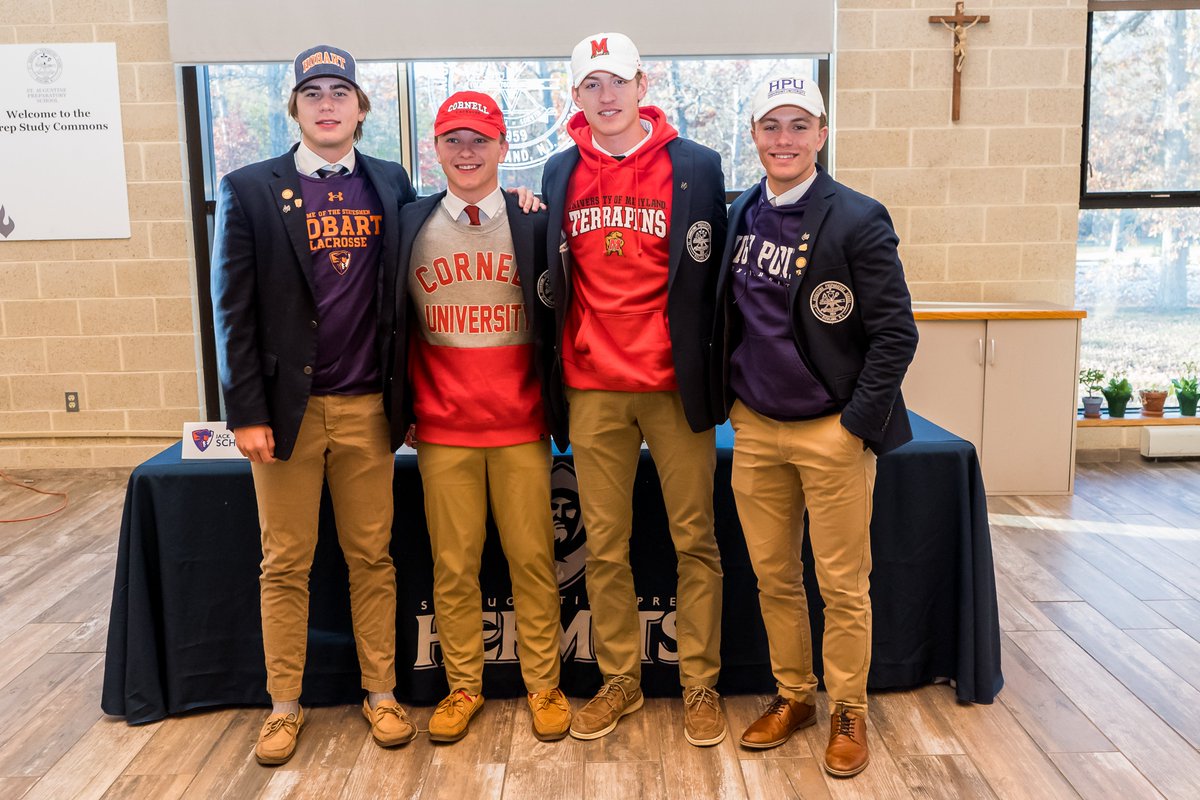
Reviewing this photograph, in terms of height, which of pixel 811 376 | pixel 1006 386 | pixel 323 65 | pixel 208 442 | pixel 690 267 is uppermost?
pixel 323 65

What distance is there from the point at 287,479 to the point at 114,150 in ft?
11.1

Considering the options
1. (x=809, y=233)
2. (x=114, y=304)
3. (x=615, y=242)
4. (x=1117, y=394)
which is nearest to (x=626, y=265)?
(x=615, y=242)

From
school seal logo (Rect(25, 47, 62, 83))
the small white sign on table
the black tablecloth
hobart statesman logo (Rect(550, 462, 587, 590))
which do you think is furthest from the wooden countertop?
school seal logo (Rect(25, 47, 62, 83))

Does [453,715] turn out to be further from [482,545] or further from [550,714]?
[482,545]

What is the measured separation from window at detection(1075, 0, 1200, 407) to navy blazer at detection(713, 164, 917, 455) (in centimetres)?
354

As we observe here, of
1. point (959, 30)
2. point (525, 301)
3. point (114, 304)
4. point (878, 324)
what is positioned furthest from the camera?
point (114, 304)

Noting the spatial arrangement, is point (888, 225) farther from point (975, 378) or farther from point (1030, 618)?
point (975, 378)

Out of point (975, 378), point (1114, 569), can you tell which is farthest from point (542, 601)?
point (975, 378)

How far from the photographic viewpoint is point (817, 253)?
7.18ft

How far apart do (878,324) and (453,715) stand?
139 cm

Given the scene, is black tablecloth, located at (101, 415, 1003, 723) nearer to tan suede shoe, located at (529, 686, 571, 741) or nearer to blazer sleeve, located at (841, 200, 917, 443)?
tan suede shoe, located at (529, 686, 571, 741)

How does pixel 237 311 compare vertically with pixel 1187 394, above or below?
above

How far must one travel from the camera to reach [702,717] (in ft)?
8.21

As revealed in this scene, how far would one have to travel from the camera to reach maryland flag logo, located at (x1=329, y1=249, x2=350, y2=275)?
2.32 m
